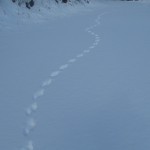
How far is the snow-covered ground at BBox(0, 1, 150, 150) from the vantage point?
2.96 m

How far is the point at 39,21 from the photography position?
988cm

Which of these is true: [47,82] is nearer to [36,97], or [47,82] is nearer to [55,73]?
[55,73]

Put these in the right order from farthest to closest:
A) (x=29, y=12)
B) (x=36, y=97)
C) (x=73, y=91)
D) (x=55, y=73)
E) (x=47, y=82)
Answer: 1. (x=29, y=12)
2. (x=55, y=73)
3. (x=47, y=82)
4. (x=73, y=91)
5. (x=36, y=97)

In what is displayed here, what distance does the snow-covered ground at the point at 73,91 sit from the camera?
296 cm

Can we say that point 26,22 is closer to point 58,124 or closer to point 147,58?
point 147,58

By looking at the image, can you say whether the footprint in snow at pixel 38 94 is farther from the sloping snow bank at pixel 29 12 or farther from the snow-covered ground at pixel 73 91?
the sloping snow bank at pixel 29 12

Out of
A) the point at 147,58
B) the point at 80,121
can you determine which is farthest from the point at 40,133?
the point at 147,58

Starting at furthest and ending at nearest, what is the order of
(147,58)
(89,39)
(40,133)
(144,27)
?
1. (144,27)
2. (89,39)
3. (147,58)
4. (40,133)

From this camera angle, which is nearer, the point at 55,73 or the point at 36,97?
→ the point at 36,97

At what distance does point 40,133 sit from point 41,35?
5000mm

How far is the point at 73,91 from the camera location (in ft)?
13.7

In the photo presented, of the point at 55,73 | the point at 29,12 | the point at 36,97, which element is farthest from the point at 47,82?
the point at 29,12

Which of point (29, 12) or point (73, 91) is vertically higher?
point (73, 91)

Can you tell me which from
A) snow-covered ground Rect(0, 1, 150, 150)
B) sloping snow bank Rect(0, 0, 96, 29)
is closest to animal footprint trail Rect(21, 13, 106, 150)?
snow-covered ground Rect(0, 1, 150, 150)
